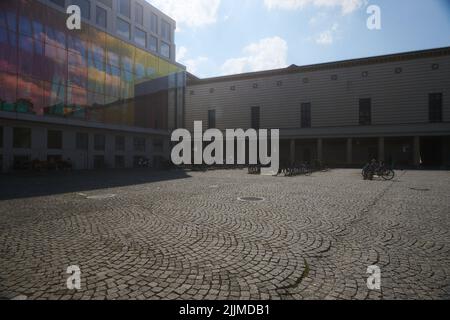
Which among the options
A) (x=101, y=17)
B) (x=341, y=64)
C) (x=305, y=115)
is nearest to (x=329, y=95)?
(x=305, y=115)

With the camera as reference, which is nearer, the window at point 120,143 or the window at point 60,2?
the window at point 60,2

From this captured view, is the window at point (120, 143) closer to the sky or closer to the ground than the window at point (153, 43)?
closer to the ground

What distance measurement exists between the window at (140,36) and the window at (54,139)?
70.3 feet

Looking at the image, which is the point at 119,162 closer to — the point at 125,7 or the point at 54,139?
the point at 54,139

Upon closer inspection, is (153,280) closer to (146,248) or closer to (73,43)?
(146,248)

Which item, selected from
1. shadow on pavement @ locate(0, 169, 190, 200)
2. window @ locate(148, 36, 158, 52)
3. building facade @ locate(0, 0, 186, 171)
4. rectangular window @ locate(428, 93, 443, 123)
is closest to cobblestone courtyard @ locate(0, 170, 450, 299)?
shadow on pavement @ locate(0, 169, 190, 200)

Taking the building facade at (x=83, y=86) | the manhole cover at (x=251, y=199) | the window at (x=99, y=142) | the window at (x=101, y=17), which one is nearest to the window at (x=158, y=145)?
the building facade at (x=83, y=86)

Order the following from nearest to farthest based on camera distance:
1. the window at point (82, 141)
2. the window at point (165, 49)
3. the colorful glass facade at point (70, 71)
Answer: the colorful glass facade at point (70, 71), the window at point (82, 141), the window at point (165, 49)

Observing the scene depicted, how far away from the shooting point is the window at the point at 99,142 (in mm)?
30341

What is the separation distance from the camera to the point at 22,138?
23891 mm

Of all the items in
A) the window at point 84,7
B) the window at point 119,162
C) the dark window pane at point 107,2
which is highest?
the dark window pane at point 107,2

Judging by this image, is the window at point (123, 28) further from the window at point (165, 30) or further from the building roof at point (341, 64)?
the building roof at point (341, 64)
